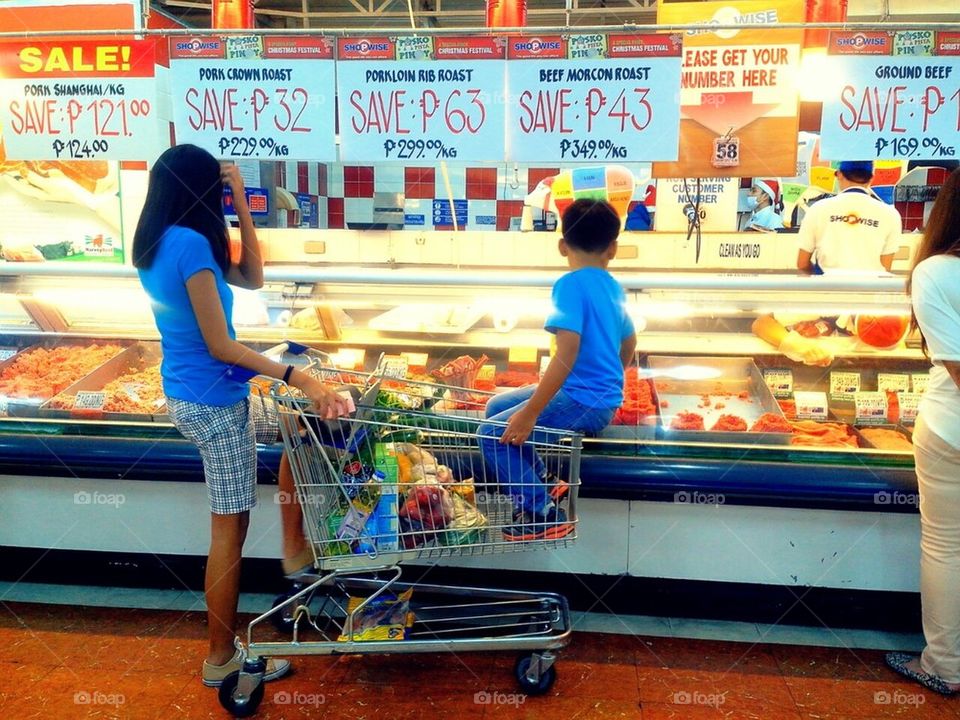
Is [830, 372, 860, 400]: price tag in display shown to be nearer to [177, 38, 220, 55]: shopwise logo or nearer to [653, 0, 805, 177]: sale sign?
[653, 0, 805, 177]: sale sign

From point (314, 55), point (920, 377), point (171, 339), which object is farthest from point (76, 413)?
point (920, 377)

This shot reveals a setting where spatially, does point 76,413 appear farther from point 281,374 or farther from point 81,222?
point 81,222

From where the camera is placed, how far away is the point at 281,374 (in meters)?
2.70

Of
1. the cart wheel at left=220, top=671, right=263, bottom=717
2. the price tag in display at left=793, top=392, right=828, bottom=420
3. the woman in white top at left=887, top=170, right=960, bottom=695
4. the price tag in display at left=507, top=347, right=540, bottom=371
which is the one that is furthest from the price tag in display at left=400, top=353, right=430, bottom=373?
the woman in white top at left=887, top=170, right=960, bottom=695

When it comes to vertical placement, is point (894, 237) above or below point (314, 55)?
below

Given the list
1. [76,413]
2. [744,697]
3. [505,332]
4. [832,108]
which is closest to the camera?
[744,697]

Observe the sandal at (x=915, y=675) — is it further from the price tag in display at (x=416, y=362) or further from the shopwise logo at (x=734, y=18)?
the shopwise logo at (x=734, y=18)

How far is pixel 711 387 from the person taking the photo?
395 centimetres

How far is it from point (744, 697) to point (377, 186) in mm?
12197

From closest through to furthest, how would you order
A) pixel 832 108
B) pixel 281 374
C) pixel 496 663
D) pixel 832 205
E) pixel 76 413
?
pixel 281 374
pixel 496 663
pixel 832 108
pixel 76 413
pixel 832 205

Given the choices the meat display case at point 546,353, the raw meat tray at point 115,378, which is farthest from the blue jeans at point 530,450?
the raw meat tray at point 115,378

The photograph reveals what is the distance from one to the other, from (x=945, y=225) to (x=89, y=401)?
11.9 feet

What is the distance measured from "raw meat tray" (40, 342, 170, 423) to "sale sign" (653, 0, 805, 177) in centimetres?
264

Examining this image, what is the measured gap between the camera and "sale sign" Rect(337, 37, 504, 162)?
3.57 metres
